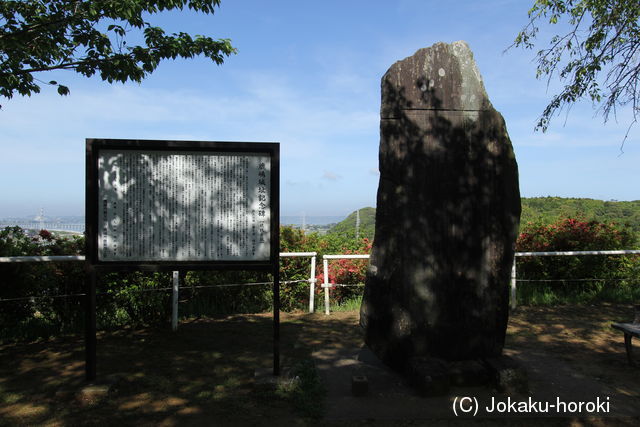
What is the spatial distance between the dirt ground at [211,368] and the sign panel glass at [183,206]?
116 cm

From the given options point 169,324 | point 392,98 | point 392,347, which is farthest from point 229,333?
point 392,98

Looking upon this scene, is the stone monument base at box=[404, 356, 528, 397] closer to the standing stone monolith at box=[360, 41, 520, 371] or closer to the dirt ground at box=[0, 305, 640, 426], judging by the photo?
the standing stone monolith at box=[360, 41, 520, 371]

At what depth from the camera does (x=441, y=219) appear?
14.1 ft

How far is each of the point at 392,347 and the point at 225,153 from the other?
240cm

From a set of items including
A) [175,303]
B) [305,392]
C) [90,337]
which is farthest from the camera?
[175,303]

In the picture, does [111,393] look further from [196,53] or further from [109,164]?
[196,53]

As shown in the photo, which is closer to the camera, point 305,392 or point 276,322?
point 305,392

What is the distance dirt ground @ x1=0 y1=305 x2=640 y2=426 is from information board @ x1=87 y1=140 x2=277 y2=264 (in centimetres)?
115

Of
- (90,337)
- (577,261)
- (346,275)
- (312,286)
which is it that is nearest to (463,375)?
(90,337)

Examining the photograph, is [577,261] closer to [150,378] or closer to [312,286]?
[312,286]

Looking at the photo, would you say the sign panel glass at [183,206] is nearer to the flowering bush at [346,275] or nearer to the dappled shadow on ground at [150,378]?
the dappled shadow on ground at [150,378]

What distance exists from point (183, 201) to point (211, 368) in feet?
5.66

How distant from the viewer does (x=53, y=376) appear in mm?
4348

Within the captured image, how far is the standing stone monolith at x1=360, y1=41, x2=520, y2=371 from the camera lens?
14.0 feet
